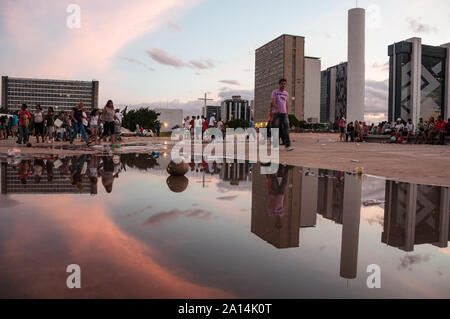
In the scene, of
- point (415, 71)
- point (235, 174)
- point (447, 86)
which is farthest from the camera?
point (447, 86)

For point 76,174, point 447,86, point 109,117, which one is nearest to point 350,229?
point 76,174

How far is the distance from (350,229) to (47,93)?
198 m

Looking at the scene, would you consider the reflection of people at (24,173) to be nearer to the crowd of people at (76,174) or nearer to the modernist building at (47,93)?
the crowd of people at (76,174)

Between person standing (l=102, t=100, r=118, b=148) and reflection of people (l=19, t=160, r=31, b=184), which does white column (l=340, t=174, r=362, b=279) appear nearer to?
reflection of people (l=19, t=160, r=31, b=184)

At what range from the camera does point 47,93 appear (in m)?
176

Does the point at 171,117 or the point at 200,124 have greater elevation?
the point at 171,117

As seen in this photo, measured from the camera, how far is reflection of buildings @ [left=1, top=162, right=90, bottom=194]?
4969 millimetres

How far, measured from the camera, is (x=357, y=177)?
673cm

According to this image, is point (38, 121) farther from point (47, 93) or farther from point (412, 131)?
point (47, 93)

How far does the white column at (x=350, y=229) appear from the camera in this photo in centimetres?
232

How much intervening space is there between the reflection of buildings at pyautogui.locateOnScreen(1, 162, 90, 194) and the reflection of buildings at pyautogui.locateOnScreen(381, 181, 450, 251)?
3877mm
